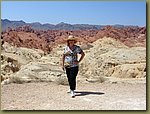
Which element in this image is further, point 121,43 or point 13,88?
point 121,43

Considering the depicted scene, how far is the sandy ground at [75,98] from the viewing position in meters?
4.56

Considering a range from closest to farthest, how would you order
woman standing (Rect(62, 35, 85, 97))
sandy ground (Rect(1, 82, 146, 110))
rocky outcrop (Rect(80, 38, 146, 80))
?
sandy ground (Rect(1, 82, 146, 110)) → woman standing (Rect(62, 35, 85, 97)) → rocky outcrop (Rect(80, 38, 146, 80))

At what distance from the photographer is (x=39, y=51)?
996 cm

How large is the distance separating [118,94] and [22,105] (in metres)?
1.30

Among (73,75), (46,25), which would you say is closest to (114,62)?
(46,25)

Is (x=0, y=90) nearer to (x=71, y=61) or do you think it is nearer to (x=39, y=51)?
(x=71, y=61)

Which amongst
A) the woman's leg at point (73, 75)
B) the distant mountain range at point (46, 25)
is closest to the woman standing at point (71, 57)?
Result: the woman's leg at point (73, 75)

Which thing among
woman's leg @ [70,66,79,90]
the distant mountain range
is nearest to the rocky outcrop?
the distant mountain range

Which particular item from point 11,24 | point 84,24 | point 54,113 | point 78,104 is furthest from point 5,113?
point 84,24

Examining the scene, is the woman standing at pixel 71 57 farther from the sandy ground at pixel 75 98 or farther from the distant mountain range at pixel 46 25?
the distant mountain range at pixel 46 25

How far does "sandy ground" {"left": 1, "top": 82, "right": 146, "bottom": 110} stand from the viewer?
15.0 ft

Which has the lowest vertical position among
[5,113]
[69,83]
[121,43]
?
[5,113]

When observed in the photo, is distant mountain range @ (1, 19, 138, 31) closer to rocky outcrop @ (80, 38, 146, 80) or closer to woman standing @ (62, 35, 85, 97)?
woman standing @ (62, 35, 85, 97)

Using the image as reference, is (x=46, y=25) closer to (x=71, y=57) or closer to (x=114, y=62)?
(x=71, y=57)
